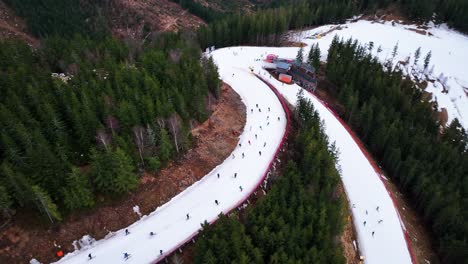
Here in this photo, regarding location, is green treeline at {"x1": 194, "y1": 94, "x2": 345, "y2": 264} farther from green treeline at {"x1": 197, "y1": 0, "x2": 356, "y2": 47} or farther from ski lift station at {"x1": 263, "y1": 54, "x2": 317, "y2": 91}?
green treeline at {"x1": 197, "y1": 0, "x2": 356, "y2": 47}

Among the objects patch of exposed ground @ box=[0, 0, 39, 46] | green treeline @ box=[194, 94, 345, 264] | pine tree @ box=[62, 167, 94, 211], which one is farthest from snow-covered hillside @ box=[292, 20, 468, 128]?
patch of exposed ground @ box=[0, 0, 39, 46]

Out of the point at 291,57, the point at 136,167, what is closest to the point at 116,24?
the point at 291,57

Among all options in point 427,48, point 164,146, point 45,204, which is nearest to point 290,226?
point 164,146

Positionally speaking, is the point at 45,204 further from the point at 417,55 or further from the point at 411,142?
the point at 417,55

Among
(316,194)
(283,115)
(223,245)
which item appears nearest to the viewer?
(223,245)

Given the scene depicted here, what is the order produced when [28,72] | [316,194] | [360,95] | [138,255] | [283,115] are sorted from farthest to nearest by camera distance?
[360,95] → [283,115] → [28,72] → [316,194] → [138,255]

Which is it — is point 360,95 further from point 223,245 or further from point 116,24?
point 116,24
